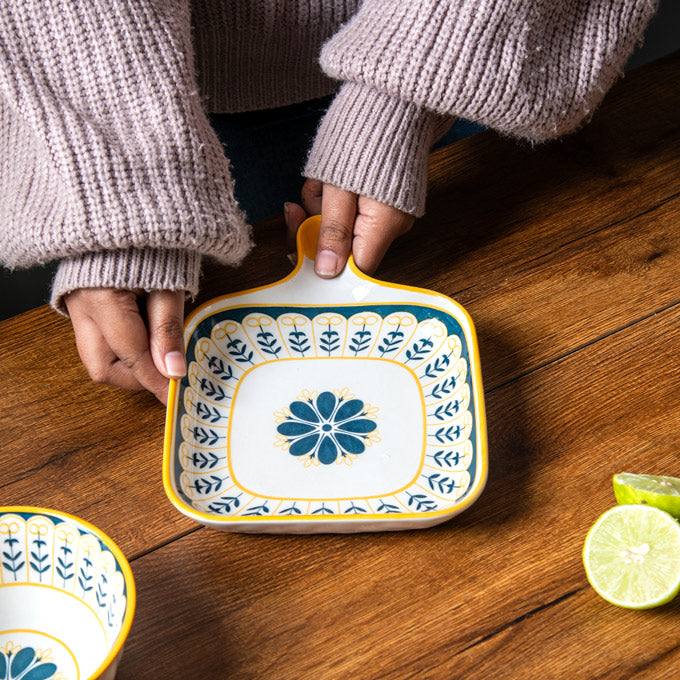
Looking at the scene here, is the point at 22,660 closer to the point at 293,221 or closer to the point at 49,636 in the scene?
the point at 49,636

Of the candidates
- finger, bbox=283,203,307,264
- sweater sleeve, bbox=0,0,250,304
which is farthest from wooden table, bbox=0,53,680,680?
sweater sleeve, bbox=0,0,250,304

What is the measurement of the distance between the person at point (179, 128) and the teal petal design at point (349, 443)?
145 mm

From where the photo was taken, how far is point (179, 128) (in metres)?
0.77

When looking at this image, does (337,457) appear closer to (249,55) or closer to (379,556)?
(379,556)

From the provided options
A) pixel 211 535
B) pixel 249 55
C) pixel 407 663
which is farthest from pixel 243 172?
pixel 407 663

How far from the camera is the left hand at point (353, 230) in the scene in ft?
2.88

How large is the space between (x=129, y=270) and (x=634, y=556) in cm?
44

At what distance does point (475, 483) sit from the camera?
703 mm

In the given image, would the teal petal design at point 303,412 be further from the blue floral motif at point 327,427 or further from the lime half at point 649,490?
the lime half at point 649,490

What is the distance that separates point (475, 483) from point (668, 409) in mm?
186

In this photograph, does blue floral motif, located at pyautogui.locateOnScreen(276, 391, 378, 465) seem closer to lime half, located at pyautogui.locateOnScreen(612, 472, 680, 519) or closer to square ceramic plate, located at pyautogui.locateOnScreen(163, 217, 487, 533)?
square ceramic plate, located at pyautogui.locateOnScreen(163, 217, 487, 533)

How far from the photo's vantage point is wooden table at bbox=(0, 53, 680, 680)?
2.10 feet

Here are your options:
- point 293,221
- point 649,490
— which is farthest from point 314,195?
point 649,490

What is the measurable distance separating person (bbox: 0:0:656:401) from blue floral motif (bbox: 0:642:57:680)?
0.23 metres
